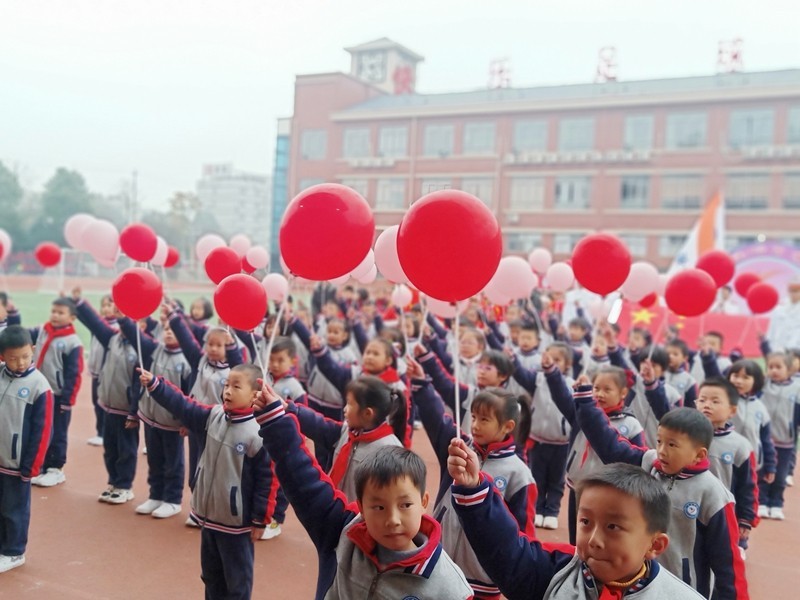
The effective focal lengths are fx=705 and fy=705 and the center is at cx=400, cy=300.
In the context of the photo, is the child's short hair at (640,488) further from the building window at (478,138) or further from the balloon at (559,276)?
the building window at (478,138)

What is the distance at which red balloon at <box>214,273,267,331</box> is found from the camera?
334cm

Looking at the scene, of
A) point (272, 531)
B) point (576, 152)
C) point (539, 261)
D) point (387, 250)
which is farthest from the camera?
point (576, 152)

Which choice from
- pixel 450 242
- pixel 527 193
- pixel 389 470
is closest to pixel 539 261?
A: pixel 450 242

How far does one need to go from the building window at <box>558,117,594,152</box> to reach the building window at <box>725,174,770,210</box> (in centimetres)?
499

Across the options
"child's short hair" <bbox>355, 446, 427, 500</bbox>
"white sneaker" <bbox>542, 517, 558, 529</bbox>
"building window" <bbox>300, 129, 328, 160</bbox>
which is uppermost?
"building window" <bbox>300, 129, 328, 160</bbox>

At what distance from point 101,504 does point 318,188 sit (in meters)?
3.35

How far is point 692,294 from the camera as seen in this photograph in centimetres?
488

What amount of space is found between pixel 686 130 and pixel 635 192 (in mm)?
2656

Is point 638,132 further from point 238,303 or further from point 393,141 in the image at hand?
point 238,303

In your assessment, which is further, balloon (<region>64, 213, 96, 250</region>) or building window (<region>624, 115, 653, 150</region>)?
building window (<region>624, 115, 653, 150</region>)

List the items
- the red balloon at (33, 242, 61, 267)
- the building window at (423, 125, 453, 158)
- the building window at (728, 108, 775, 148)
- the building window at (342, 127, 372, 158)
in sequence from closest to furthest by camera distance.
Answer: the red balloon at (33, 242, 61, 267), the building window at (728, 108, 775, 148), the building window at (423, 125, 453, 158), the building window at (342, 127, 372, 158)

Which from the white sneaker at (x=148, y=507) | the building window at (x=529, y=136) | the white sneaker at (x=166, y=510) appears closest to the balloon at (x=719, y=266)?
the white sneaker at (x=166, y=510)

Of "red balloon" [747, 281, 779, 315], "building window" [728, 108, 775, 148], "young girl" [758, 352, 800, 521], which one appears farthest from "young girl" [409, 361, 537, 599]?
"building window" [728, 108, 775, 148]

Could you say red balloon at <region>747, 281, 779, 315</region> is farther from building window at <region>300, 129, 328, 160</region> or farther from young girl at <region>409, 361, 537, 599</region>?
building window at <region>300, 129, 328, 160</region>
